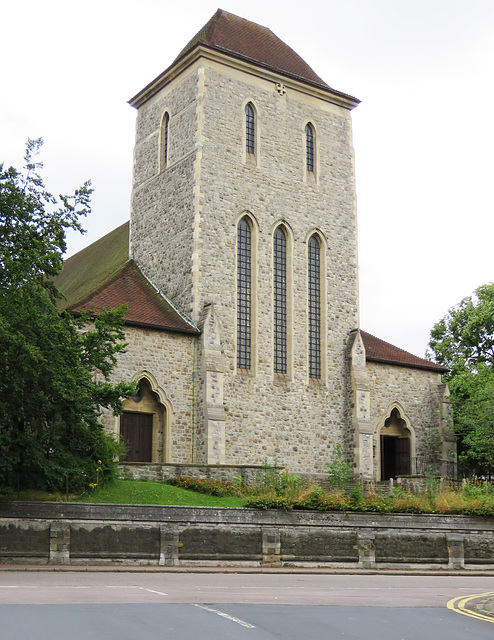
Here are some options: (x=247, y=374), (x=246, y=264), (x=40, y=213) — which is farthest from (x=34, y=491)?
(x=246, y=264)

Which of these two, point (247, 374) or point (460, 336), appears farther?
point (460, 336)

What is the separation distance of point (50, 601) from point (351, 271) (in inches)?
1071

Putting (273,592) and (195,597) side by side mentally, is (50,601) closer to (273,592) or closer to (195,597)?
(195,597)

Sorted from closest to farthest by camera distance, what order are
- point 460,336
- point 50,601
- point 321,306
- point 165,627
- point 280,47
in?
point 165,627 < point 50,601 < point 321,306 < point 280,47 < point 460,336

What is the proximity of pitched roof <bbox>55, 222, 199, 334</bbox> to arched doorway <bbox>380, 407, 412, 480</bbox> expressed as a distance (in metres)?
10.7

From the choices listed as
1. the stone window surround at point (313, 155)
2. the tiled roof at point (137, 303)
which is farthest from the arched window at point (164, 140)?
the stone window surround at point (313, 155)

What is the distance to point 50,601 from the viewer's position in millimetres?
10305

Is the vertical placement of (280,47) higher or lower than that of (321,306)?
higher

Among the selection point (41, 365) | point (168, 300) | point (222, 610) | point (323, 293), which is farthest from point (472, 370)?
point (222, 610)

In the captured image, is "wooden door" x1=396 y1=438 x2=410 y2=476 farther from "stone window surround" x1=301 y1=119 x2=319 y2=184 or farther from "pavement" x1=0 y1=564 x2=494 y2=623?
A: "pavement" x1=0 y1=564 x2=494 y2=623

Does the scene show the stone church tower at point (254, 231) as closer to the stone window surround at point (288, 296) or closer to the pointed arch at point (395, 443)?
the stone window surround at point (288, 296)

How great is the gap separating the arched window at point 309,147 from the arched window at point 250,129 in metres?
2.83

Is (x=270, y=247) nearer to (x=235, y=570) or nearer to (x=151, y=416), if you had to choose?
(x=151, y=416)

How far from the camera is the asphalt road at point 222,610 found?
8.26 metres
